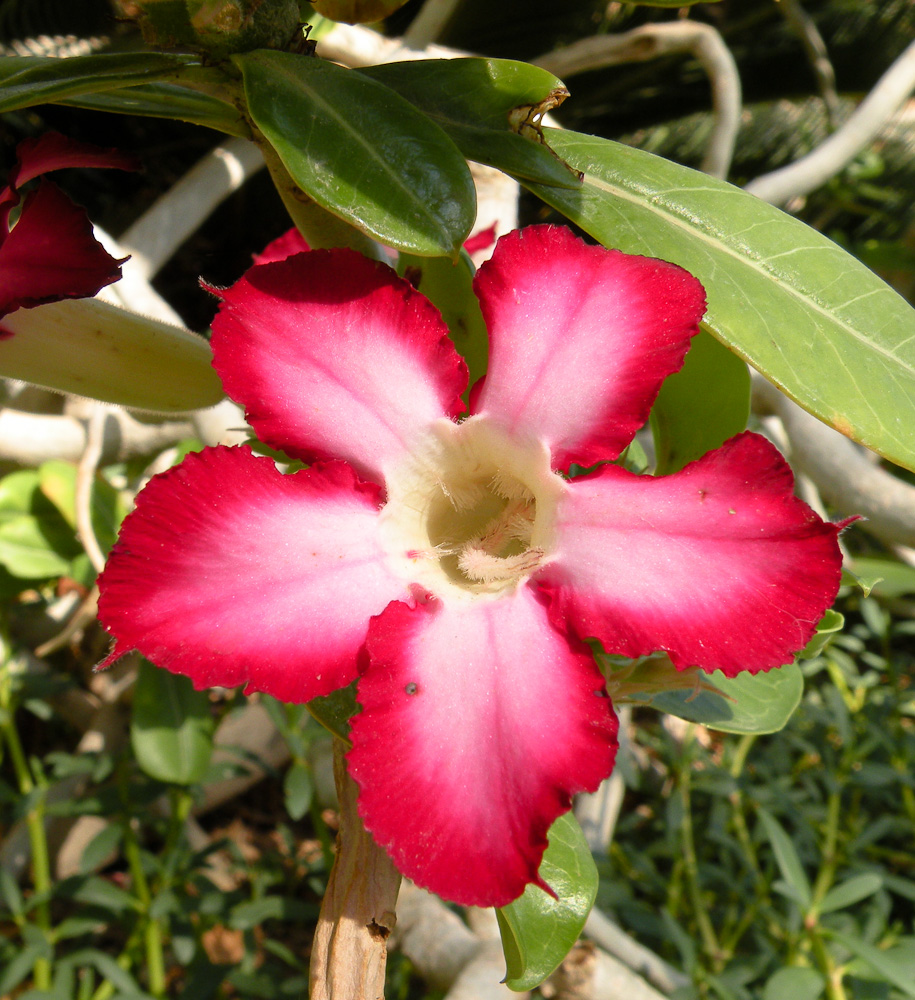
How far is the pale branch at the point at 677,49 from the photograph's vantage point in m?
1.68

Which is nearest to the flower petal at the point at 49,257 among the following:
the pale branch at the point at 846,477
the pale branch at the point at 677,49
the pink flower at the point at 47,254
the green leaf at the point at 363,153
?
the pink flower at the point at 47,254

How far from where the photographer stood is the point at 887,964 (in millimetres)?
848

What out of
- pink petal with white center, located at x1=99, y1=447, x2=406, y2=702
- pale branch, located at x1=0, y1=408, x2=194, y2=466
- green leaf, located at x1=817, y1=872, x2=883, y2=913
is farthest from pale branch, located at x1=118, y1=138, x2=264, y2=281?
green leaf, located at x1=817, y1=872, x2=883, y2=913

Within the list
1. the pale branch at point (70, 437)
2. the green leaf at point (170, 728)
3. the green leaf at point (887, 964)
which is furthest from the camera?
the pale branch at point (70, 437)

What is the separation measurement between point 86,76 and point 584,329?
267 millimetres

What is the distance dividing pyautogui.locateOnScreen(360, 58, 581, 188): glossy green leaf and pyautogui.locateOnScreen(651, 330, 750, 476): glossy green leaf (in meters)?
0.14

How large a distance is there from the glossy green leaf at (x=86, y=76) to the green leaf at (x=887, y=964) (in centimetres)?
99

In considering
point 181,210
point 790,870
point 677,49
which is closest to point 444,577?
point 790,870

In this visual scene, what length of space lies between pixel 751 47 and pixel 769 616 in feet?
10.6

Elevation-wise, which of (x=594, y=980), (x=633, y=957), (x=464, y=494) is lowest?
(x=633, y=957)

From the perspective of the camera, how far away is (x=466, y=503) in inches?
19.5

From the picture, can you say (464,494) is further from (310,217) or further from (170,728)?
(170,728)

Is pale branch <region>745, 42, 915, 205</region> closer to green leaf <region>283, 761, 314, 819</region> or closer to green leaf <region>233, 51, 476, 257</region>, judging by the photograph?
green leaf <region>283, 761, 314, 819</region>

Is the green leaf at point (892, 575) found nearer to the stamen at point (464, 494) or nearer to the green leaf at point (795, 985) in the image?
the green leaf at point (795, 985)
